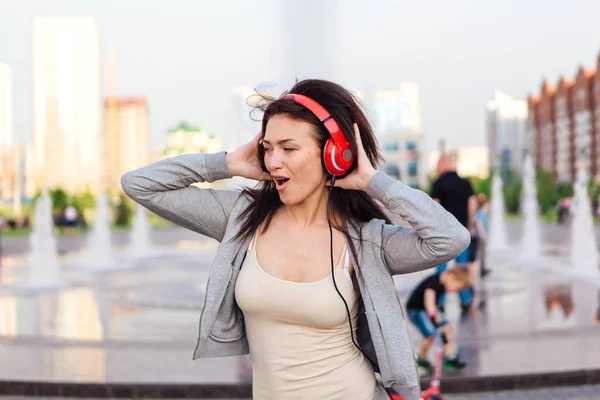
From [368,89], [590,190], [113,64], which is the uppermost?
[113,64]

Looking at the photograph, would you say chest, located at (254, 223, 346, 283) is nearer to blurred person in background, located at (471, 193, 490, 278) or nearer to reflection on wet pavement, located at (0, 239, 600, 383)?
reflection on wet pavement, located at (0, 239, 600, 383)

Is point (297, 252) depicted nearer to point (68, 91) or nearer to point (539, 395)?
point (539, 395)

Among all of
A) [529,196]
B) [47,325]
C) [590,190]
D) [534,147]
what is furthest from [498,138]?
[47,325]

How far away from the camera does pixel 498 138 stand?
127500mm

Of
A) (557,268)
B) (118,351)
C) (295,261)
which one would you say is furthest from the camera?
(557,268)

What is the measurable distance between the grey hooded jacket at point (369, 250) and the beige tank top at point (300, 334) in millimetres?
64

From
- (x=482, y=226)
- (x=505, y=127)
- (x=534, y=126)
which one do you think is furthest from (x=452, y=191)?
(x=505, y=127)

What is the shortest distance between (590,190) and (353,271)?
170 feet

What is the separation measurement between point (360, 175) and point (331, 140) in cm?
15

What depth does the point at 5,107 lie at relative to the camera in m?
97.6

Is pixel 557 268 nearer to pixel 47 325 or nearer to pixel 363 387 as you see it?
pixel 47 325

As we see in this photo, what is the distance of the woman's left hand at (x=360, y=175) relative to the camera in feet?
7.22

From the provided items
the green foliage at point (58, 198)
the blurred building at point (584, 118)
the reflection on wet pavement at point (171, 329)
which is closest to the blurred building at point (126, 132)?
the blurred building at point (584, 118)

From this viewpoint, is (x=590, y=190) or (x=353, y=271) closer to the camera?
(x=353, y=271)
